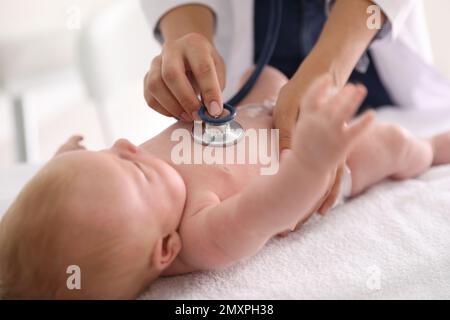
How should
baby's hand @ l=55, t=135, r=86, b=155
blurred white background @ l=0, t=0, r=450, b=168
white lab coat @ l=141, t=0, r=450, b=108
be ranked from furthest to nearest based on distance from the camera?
blurred white background @ l=0, t=0, r=450, b=168
white lab coat @ l=141, t=0, r=450, b=108
baby's hand @ l=55, t=135, r=86, b=155

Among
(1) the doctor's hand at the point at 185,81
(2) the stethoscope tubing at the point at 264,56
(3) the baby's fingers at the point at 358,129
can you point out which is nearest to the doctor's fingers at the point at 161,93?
(1) the doctor's hand at the point at 185,81

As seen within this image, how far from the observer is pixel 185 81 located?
0.77 meters

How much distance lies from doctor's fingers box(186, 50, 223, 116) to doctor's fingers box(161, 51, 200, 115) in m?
0.02

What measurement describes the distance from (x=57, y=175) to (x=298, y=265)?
326 millimetres

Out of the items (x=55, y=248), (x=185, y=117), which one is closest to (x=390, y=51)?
(x=185, y=117)

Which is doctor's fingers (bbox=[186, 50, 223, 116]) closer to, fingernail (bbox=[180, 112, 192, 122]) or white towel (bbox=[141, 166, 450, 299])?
fingernail (bbox=[180, 112, 192, 122])

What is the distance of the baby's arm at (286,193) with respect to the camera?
20.0 inches

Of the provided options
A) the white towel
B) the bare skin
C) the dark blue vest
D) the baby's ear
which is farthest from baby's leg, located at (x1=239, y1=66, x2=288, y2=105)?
the baby's ear

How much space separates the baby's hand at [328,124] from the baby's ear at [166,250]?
23 centimetres

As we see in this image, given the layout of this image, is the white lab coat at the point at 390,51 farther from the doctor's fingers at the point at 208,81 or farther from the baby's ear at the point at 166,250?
the baby's ear at the point at 166,250

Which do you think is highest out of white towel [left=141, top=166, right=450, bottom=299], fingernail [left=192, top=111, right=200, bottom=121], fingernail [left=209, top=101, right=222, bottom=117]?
fingernail [left=209, top=101, right=222, bottom=117]

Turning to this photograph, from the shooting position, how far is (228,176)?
0.77 meters

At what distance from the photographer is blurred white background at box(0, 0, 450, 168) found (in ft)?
4.31
